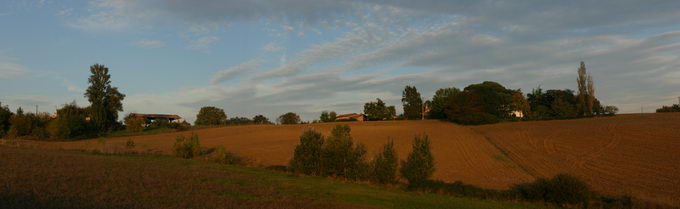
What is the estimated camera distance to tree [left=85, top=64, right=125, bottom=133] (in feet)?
271

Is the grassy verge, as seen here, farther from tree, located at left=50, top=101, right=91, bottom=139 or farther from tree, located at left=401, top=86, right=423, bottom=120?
tree, located at left=401, top=86, right=423, bottom=120

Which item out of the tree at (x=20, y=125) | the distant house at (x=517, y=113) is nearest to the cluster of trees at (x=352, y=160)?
the tree at (x=20, y=125)

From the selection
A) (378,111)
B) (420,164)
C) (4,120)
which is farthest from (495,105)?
(4,120)

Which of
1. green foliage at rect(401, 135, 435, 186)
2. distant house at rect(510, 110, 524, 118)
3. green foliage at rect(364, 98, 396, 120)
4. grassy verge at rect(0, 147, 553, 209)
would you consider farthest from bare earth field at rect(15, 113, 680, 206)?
green foliage at rect(364, 98, 396, 120)

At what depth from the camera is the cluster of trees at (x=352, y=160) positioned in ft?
86.1

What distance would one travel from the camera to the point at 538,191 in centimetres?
2148

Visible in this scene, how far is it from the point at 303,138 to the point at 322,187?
27.2ft

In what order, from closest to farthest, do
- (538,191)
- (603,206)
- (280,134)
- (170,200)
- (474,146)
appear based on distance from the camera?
(170,200)
(603,206)
(538,191)
(474,146)
(280,134)

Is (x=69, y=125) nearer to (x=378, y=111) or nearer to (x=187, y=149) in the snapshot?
(x=187, y=149)

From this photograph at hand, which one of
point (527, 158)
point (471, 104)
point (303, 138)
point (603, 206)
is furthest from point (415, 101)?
point (603, 206)

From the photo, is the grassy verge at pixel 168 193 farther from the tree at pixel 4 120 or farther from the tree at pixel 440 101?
the tree at pixel 440 101

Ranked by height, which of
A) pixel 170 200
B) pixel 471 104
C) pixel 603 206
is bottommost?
pixel 603 206

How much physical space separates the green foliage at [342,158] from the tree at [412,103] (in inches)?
3126

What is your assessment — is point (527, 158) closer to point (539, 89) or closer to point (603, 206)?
point (603, 206)
